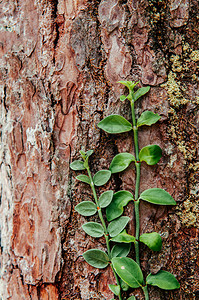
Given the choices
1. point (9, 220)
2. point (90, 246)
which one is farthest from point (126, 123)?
point (9, 220)

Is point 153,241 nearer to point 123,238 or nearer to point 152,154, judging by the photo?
point 123,238


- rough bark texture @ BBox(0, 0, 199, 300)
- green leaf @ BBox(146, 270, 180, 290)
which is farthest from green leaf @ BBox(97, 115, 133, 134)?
green leaf @ BBox(146, 270, 180, 290)

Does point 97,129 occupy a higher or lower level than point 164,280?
higher

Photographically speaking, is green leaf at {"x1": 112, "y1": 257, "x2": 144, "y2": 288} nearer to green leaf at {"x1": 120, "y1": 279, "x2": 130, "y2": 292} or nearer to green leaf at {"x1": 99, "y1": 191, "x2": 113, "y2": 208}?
green leaf at {"x1": 120, "y1": 279, "x2": 130, "y2": 292}

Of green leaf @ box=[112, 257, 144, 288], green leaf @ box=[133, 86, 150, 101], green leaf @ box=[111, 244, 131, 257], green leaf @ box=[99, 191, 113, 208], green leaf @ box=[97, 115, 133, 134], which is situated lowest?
green leaf @ box=[112, 257, 144, 288]

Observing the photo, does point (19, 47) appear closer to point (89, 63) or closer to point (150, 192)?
point (89, 63)

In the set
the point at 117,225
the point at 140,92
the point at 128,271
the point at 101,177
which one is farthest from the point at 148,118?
the point at 128,271

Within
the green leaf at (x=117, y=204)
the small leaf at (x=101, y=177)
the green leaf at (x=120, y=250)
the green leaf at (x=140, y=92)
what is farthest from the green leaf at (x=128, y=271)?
the green leaf at (x=140, y=92)
